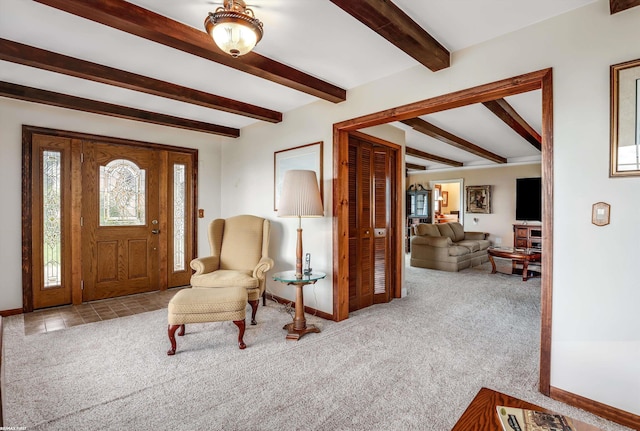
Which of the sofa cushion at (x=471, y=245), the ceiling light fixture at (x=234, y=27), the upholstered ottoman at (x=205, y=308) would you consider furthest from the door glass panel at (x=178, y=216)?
the sofa cushion at (x=471, y=245)

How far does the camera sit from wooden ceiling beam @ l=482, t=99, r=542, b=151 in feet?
11.8

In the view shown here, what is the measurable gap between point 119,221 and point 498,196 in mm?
7925

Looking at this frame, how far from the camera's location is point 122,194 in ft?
14.5

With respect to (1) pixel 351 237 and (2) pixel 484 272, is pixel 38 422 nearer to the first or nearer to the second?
(1) pixel 351 237

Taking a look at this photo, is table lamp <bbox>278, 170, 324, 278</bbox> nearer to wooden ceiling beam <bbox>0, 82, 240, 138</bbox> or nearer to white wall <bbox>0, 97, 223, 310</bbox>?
wooden ceiling beam <bbox>0, 82, 240, 138</bbox>

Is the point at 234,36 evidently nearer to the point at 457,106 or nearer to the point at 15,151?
the point at 457,106

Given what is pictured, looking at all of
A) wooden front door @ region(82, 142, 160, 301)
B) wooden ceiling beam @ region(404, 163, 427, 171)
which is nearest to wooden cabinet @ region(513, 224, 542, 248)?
wooden ceiling beam @ region(404, 163, 427, 171)

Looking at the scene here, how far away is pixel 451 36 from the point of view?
7.64ft

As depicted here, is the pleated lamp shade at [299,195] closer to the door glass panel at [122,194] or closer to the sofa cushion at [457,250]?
the door glass panel at [122,194]

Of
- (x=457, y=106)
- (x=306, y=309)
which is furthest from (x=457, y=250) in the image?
(x=457, y=106)

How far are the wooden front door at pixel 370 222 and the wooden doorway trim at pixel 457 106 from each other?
0.27 meters

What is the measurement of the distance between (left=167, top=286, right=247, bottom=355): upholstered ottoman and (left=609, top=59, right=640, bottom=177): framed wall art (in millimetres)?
2750

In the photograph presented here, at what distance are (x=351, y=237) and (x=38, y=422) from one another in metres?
2.93

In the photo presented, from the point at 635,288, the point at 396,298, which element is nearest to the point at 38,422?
the point at 635,288
